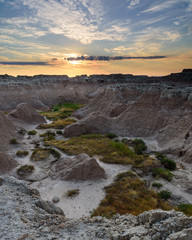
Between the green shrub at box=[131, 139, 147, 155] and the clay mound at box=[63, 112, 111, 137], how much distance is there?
5.00 m

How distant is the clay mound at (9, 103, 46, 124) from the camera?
2822 cm

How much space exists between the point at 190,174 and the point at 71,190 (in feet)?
29.3

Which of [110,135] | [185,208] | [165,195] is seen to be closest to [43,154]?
A: [110,135]

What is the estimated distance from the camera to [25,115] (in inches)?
1155

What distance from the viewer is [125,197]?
11.0 metres

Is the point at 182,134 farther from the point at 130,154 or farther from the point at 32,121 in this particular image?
the point at 32,121

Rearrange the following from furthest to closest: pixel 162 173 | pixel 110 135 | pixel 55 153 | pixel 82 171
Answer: pixel 110 135 → pixel 55 153 → pixel 162 173 → pixel 82 171

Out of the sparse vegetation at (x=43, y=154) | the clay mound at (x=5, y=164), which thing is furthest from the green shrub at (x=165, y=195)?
the clay mound at (x=5, y=164)

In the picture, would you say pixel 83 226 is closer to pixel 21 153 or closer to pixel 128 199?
pixel 128 199

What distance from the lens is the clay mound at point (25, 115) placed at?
92.6 feet

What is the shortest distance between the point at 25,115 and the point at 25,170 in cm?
1695

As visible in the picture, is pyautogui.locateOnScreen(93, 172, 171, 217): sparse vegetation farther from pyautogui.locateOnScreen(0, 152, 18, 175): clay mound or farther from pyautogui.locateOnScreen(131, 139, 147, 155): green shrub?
pyautogui.locateOnScreen(0, 152, 18, 175): clay mound

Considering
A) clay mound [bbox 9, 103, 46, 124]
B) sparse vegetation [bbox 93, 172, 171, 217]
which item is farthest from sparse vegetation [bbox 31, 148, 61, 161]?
clay mound [bbox 9, 103, 46, 124]

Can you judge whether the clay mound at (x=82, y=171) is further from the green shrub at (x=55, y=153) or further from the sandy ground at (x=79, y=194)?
the green shrub at (x=55, y=153)
